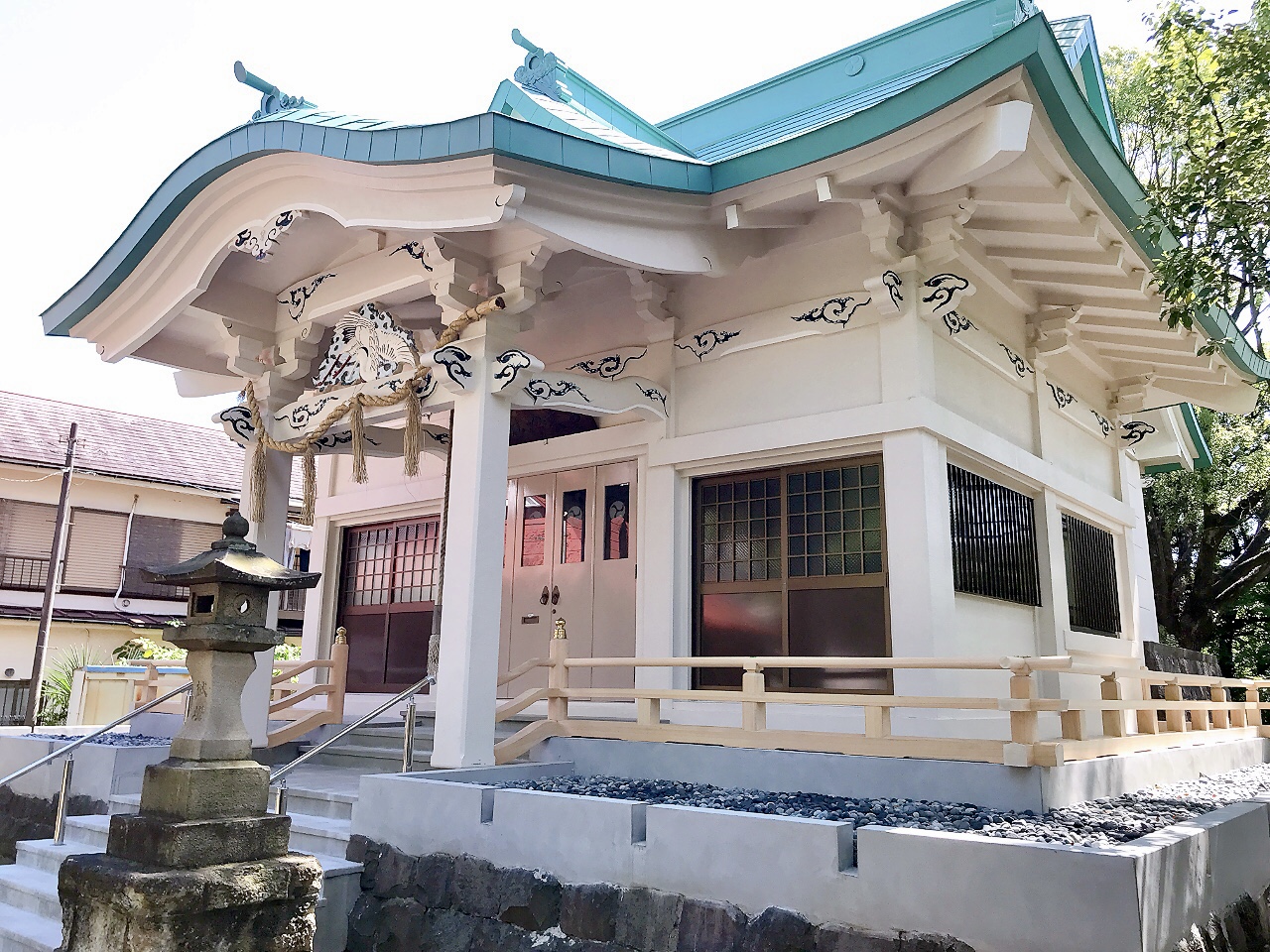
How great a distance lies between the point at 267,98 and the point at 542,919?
6380 millimetres

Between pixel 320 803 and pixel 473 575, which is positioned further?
pixel 473 575

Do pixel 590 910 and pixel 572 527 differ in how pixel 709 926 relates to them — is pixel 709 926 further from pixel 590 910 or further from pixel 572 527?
pixel 572 527

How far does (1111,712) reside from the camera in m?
5.60

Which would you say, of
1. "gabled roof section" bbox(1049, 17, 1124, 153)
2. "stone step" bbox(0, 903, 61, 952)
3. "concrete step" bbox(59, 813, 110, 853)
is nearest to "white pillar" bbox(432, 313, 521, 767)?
"stone step" bbox(0, 903, 61, 952)

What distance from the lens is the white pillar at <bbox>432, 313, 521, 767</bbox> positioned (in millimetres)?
5871

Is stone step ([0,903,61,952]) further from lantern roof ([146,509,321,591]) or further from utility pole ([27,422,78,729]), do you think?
utility pole ([27,422,78,729])

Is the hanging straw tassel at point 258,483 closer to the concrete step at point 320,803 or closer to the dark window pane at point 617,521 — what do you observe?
the concrete step at point 320,803

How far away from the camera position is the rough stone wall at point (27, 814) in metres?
6.93

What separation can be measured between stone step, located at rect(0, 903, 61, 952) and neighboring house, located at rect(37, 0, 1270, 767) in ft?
7.26

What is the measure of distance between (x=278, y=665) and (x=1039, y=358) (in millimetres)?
7711

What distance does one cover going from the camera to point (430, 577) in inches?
377

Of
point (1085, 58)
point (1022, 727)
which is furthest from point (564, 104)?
point (1022, 727)

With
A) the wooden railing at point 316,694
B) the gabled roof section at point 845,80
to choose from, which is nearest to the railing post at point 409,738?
the wooden railing at point 316,694

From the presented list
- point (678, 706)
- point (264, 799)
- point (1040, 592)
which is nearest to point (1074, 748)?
point (678, 706)
